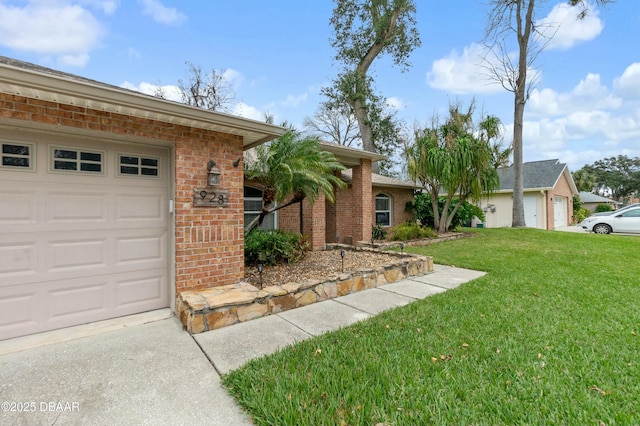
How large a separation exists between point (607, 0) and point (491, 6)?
548 cm

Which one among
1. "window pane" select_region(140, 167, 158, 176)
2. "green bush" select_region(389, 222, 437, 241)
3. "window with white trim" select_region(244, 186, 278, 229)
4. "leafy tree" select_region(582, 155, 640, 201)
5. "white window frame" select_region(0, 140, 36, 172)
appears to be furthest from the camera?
"leafy tree" select_region(582, 155, 640, 201)

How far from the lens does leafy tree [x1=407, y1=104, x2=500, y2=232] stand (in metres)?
11.4

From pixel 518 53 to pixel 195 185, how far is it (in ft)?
63.3

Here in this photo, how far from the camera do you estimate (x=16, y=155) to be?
3291mm

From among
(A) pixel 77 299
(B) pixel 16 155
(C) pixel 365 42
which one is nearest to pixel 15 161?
(B) pixel 16 155

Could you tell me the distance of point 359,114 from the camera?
1980 cm

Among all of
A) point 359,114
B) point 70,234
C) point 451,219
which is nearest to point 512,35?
point 359,114

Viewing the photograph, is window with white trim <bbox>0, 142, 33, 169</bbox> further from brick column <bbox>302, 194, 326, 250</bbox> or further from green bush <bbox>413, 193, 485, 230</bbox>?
green bush <bbox>413, 193, 485, 230</bbox>

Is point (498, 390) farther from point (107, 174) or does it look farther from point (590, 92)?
point (590, 92)

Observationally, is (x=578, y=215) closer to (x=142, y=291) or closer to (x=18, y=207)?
(x=142, y=291)

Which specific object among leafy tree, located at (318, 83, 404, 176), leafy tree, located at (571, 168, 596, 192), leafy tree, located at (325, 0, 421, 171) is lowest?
leafy tree, located at (571, 168, 596, 192)

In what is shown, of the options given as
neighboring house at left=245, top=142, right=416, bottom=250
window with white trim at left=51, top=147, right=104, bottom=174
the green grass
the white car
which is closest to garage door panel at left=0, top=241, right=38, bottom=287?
window with white trim at left=51, top=147, right=104, bottom=174

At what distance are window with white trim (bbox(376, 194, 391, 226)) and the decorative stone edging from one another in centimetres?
829

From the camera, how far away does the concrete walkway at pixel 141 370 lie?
2.13m
